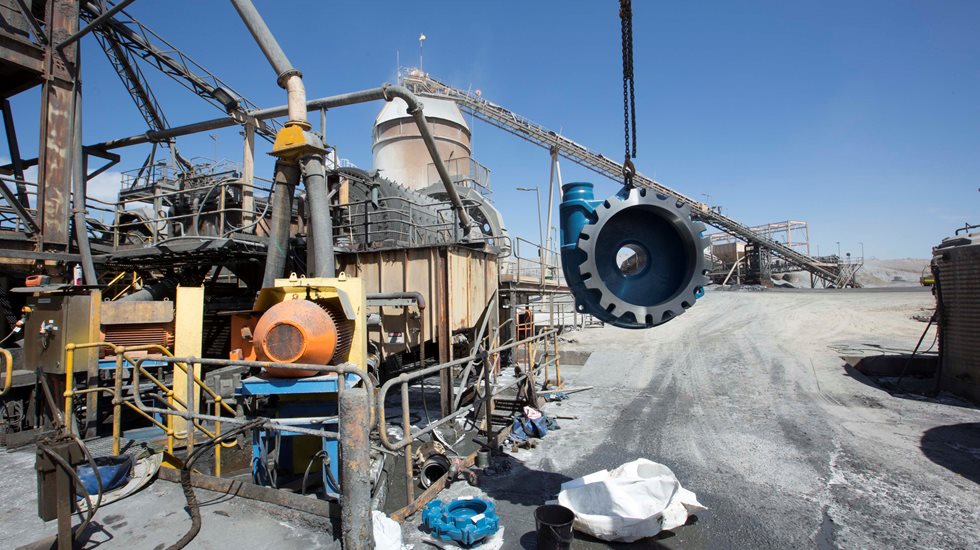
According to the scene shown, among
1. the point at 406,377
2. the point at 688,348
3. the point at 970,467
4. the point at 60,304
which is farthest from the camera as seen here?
the point at 688,348

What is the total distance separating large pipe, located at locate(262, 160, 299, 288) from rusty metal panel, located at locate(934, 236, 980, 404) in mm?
12612

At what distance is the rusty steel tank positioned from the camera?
4.52 m

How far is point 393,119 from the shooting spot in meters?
26.1

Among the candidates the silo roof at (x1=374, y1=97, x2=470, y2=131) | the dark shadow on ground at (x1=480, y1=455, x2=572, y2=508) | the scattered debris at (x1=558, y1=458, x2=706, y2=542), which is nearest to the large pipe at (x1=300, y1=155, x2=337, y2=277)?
the dark shadow on ground at (x1=480, y1=455, x2=572, y2=508)

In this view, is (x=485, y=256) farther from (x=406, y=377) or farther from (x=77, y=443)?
(x=77, y=443)

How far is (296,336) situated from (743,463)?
5725 millimetres

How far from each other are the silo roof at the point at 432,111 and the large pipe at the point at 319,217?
64.8 feet

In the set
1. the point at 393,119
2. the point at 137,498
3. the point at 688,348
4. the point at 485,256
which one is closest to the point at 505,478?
the point at 137,498

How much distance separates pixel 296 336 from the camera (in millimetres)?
4523

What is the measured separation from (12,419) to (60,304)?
2187mm

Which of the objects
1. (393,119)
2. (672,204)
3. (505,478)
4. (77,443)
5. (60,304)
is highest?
(393,119)

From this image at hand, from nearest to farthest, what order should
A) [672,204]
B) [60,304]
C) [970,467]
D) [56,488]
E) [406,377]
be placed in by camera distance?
1. [672,204]
2. [56,488]
3. [406,377]
4. [970,467]
5. [60,304]

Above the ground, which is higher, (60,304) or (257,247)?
(257,247)

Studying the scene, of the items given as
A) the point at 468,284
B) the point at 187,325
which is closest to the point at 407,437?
the point at 187,325
